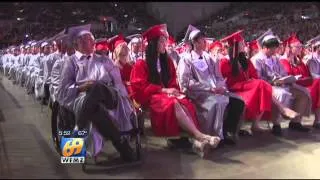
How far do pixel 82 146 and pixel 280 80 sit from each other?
2646 mm

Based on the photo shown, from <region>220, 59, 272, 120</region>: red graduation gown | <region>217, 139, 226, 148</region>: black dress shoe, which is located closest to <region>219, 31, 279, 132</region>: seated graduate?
<region>220, 59, 272, 120</region>: red graduation gown

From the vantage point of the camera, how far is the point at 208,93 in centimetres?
488

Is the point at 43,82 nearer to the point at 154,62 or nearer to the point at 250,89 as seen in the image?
the point at 154,62

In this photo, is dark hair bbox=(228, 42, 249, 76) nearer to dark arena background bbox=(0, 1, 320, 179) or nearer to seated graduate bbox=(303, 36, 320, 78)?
dark arena background bbox=(0, 1, 320, 179)

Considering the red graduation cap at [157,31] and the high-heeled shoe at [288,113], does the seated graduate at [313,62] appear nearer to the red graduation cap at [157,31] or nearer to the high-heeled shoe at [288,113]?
the high-heeled shoe at [288,113]

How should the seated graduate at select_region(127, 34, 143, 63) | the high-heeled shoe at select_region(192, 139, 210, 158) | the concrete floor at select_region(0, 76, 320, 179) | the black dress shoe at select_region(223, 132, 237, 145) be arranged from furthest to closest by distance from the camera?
the seated graduate at select_region(127, 34, 143, 63), the black dress shoe at select_region(223, 132, 237, 145), the high-heeled shoe at select_region(192, 139, 210, 158), the concrete floor at select_region(0, 76, 320, 179)

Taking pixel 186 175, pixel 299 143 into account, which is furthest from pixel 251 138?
pixel 186 175

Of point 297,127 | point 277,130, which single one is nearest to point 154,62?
point 277,130

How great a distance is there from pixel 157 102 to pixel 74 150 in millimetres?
1002

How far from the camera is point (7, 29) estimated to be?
40.0ft

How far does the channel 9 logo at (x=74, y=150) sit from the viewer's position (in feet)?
13.0

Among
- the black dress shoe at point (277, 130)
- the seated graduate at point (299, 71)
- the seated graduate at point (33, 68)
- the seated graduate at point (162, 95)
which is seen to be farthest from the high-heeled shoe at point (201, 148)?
the seated graduate at point (33, 68)

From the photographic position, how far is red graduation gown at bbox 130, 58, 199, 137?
14.7 ft

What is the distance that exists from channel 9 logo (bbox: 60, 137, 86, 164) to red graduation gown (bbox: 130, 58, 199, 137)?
851 millimetres
